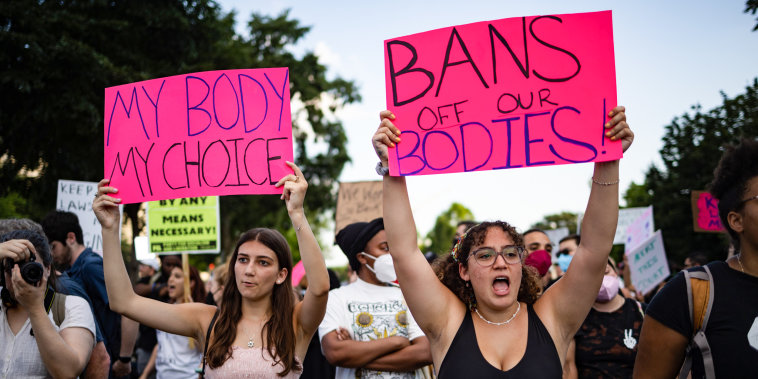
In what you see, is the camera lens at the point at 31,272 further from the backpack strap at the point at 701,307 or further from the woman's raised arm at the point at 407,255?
the backpack strap at the point at 701,307

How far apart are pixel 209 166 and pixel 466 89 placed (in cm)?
149

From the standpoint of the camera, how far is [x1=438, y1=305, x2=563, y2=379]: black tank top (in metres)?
2.68

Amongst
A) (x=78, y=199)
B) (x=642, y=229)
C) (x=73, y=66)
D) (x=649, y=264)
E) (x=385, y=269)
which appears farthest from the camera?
(x=73, y=66)

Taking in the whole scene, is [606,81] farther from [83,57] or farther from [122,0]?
[122,0]

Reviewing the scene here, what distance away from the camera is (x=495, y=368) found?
8.84 ft

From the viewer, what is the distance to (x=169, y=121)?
3547mm

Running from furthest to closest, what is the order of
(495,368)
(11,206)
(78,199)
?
(11,206) < (78,199) < (495,368)

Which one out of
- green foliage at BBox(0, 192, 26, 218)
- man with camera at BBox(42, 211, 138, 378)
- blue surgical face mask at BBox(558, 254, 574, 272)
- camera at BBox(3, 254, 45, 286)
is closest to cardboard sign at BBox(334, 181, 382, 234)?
blue surgical face mask at BBox(558, 254, 574, 272)

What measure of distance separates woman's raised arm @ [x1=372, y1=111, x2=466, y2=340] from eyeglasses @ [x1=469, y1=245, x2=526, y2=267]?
0.25 m

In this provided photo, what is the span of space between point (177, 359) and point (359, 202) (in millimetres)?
3824

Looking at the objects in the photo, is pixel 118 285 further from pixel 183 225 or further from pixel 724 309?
pixel 183 225

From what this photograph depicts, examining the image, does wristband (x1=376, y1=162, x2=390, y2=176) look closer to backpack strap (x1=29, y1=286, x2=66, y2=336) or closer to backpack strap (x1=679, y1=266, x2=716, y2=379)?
backpack strap (x1=679, y1=266, x2=716, y2=379)

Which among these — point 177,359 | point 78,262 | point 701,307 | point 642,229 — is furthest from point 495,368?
point 642,229

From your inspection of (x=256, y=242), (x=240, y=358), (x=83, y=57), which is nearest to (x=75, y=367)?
(x=240, y=358)
